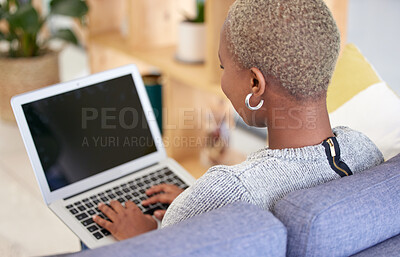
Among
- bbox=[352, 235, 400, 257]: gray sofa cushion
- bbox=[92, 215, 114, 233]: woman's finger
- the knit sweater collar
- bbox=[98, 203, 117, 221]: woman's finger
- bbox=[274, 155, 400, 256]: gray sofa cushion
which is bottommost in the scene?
bbox=[92, 215, 114, 233]: woman's finger

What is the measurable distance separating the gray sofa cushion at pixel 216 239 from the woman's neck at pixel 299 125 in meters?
0.22

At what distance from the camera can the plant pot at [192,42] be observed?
2141 mm

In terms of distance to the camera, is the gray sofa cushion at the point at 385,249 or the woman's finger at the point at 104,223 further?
the woman's finger at the point at 104,223

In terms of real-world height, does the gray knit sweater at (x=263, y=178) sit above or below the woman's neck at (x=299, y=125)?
below

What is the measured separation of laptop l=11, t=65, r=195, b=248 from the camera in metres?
1.26

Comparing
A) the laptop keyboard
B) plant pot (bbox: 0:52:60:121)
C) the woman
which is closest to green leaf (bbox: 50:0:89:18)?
plant pot (bbox: 0:52:60:121)

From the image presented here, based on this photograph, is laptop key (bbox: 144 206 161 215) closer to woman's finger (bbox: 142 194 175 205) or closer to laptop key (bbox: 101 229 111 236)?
woman's finger (bbox: 142 194 175 205)

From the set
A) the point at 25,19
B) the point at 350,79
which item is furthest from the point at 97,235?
the point at 25,19

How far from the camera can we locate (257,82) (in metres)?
0.98

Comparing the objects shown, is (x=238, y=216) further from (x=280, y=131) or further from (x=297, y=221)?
(x=280, y=131)

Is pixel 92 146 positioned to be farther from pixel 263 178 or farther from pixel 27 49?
pixel 27 49

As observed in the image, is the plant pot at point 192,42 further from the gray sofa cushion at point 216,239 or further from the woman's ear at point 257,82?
the gray sofa cushion at point 216,239

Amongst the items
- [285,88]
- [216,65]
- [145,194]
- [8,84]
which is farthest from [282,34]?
[8,84]

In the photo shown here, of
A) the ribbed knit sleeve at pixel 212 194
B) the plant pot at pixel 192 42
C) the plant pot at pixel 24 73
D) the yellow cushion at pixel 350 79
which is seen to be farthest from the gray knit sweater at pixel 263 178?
the plant pot at pixel 24 73
